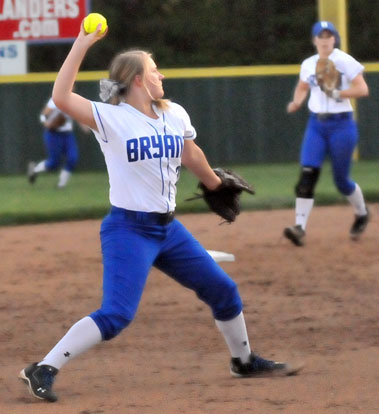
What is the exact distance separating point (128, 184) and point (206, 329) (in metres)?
1.94

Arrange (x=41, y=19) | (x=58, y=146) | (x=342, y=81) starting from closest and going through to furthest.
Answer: (x=342, y=81) < (x=41, y=19) < (x=58, y=146)

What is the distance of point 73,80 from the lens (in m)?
5.09

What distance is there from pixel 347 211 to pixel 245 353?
7062 mm

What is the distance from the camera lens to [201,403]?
5109 mm

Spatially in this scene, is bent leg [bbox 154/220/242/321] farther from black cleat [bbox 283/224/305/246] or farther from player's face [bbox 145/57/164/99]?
black cleat [bbox 283/224/305/246]

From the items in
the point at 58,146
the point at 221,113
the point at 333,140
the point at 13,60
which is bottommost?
the point at 221,113

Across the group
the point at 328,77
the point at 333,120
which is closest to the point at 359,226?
the point at 333,120

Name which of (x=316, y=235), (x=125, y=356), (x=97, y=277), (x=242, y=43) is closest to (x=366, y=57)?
(x=242, y=43)

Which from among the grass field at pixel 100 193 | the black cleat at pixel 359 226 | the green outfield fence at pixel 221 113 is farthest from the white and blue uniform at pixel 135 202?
the green outfield fence at pixel 221 113

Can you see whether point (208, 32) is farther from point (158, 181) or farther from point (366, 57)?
point (158, 181)

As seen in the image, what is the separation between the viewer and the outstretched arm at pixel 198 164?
5496 mm

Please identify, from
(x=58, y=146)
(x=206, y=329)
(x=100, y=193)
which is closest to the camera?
(x=206, y=329)

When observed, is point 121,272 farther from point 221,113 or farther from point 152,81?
point 221,113

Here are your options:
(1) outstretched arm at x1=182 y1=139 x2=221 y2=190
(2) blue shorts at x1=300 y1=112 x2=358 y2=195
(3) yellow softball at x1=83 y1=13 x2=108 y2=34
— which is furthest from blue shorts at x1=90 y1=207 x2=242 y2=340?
(2) blue shorts at x1=300 y1=112 x2=358 y2=195
